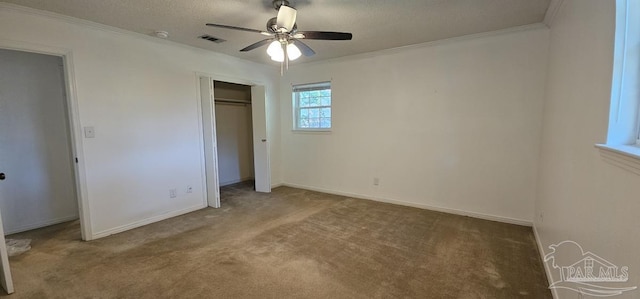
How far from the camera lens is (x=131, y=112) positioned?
3.24 meters

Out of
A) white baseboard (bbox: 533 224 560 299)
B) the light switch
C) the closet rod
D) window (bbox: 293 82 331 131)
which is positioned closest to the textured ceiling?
the light switch

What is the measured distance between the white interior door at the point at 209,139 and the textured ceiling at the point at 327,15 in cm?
73

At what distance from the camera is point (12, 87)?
10.1ft

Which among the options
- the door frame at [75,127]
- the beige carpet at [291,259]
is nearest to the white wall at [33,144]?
the beige carpet at [291,259]

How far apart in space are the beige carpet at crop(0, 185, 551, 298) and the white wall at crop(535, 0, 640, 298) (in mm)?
520

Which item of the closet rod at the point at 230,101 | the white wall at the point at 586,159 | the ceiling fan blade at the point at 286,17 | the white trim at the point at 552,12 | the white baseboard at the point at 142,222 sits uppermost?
the white trim at the point at 552,12

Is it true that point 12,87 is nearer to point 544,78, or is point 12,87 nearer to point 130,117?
point 130,117

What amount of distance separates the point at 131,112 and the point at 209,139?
1.03 metres

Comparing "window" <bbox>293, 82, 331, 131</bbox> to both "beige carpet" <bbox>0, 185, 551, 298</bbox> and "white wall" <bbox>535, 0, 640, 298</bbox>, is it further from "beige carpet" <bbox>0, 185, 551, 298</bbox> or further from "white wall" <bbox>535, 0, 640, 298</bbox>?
"white wall" <bbox>535, 0, 640, 298</bbox>

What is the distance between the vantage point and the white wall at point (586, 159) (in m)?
1.03

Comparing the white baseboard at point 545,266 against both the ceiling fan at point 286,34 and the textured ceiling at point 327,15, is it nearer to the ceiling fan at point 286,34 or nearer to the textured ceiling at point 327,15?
the textured ceiling at point 327,15

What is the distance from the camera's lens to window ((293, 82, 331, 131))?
4805 mm

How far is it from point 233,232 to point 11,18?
9.53ft
